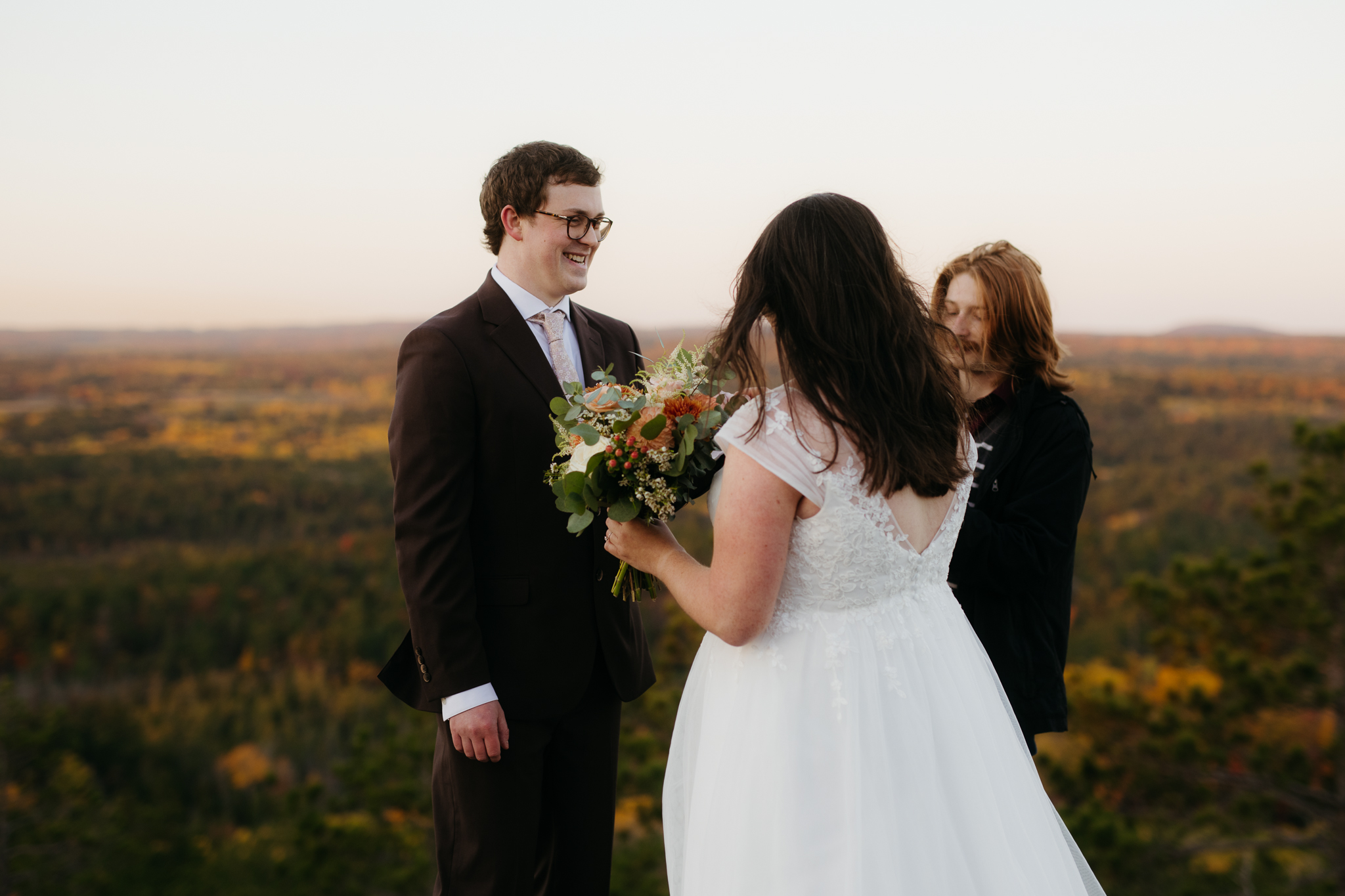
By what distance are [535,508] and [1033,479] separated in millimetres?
1498

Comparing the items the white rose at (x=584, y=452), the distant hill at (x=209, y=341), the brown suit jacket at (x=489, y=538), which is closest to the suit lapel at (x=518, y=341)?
the brown suit jacket at (x=489, y=538)

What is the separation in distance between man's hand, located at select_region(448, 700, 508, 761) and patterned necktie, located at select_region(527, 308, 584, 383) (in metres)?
1.03

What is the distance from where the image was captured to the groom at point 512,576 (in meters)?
2.31

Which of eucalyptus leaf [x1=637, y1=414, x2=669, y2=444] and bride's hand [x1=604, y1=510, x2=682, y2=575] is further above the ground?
eucalyptus leaf [x1=637, y1=414, x2=669, y2=444]

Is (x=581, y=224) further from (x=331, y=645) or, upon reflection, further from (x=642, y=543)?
(x=331, y=645)

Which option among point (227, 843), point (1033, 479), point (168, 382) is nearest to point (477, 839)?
point (1033, 479)

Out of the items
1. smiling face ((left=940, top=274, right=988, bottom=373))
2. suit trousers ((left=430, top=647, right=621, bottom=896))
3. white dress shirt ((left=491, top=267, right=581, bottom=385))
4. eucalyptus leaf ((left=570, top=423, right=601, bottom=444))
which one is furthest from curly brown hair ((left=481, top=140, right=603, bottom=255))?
suit trousers ((left=430, top=647, right=621, bottom=896))

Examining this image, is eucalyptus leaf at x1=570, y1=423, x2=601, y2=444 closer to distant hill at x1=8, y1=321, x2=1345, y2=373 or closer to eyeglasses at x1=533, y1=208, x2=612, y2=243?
eyeglasses at x1=533, y1=208, x2=612, y2=243

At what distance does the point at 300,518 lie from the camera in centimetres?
1295

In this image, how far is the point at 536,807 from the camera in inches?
97.7

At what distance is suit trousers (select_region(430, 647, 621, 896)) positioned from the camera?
241 centimetres

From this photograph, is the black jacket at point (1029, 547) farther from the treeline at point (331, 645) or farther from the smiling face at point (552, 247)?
the treeline at point (331, 645)

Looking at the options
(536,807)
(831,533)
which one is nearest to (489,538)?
(536,807)

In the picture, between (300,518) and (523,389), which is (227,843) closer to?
(523,389)
